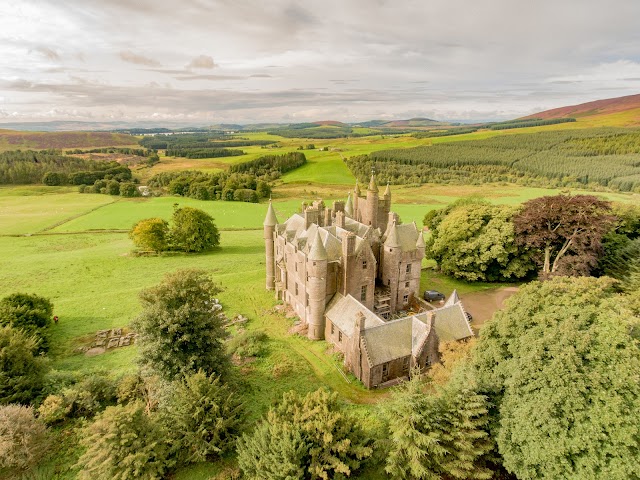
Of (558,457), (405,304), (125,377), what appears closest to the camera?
(558,457)

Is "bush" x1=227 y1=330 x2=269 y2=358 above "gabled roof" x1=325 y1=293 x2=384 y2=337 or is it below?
below

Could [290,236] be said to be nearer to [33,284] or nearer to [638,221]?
[33,284]

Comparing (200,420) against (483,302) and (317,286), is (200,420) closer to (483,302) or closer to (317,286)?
(317,286)

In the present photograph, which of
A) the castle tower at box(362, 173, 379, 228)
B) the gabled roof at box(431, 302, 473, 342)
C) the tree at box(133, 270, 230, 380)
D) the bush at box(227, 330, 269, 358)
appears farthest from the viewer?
the castle tower at box(362, 173, 379, 228)

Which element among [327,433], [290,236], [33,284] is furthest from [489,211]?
[33,284]

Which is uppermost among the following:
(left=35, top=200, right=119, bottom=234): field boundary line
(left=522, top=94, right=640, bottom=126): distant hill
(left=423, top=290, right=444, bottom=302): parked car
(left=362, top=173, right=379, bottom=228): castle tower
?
(left=522, top=94, right=640, bottom=126): distant hill

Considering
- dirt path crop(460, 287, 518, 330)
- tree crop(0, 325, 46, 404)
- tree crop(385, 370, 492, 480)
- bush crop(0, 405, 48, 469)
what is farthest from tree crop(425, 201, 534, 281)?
tree crop(0, 325, 46, 404)

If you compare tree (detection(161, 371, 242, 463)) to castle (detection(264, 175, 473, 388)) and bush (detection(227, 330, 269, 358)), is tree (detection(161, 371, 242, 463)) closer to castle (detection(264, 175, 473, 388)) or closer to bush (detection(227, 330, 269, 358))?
bush (detection(227, 330, 269, 358))
